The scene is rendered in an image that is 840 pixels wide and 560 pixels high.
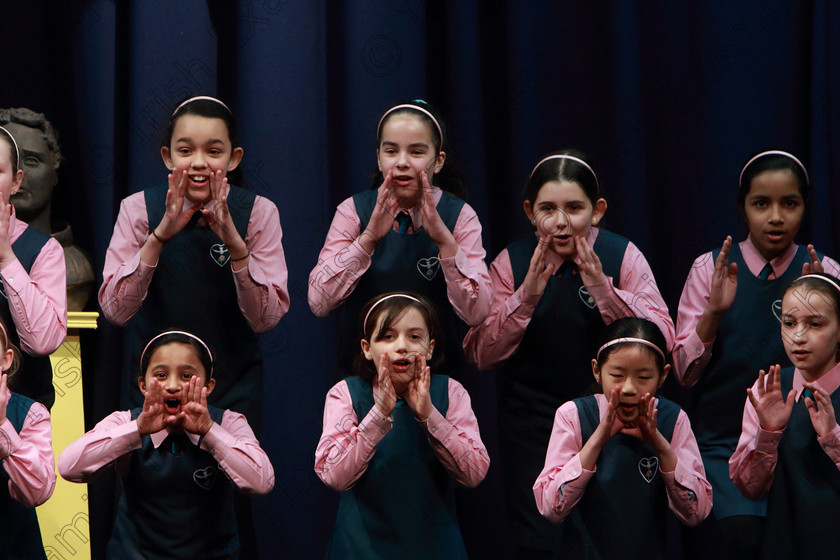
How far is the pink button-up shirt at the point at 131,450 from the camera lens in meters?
2.81

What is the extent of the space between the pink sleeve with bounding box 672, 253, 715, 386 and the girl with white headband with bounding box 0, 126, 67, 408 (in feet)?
5.46

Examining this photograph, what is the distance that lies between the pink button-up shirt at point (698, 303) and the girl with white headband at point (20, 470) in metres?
1.69

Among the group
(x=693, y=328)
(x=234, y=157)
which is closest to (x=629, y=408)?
(x=693, y=328)

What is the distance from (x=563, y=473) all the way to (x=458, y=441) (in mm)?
266

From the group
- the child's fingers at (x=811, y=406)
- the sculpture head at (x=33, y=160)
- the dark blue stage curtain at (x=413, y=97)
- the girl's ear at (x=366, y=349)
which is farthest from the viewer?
the dark blue stage curtain at (x=413, y=97)

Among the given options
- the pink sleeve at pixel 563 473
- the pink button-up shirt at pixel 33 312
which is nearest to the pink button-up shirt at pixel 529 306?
the pink sleeve at pixel 563 473

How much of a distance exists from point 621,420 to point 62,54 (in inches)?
93.4

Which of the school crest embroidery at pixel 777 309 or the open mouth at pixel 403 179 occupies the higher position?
the open mouth at pixel 403 179

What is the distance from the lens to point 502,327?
→ 10.5 ft

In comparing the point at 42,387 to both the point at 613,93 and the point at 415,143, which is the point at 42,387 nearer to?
the point at 415,143

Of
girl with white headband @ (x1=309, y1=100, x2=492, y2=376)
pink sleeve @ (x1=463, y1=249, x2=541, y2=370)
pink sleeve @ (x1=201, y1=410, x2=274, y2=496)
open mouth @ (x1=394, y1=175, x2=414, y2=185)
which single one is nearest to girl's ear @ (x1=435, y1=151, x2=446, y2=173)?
girl with white headband @ (x1=309, y1=100, x2=492, y2=376)

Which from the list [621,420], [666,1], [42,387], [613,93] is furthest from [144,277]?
[666,1]

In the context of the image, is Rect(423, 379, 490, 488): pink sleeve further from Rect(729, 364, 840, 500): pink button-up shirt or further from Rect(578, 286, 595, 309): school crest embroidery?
Rect(729, 364, 840, 500): pink button-up shirt

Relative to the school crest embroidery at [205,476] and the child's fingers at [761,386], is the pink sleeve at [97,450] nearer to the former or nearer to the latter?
the school crest embroidery at [205,476]
